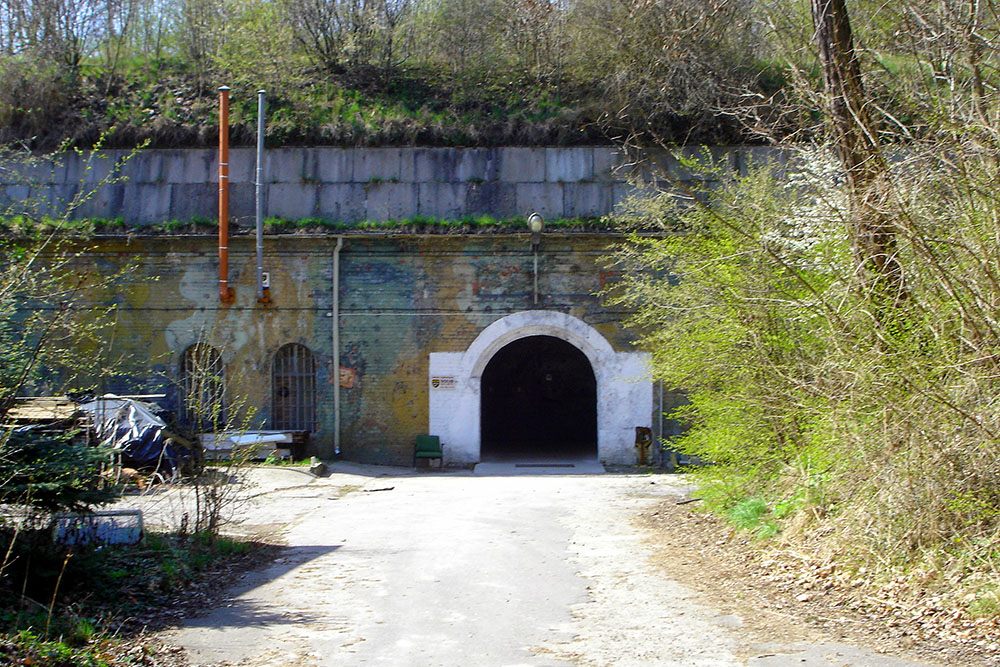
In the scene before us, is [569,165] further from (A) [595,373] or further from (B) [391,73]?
(B) [391,73]

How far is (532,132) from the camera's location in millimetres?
19312

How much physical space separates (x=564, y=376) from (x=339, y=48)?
33.0 ft

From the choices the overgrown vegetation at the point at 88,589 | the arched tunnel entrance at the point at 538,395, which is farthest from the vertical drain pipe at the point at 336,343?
the overgrown vegetation at the point at 88,589

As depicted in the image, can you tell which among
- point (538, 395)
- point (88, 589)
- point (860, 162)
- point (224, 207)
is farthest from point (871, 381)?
point (538, 395)

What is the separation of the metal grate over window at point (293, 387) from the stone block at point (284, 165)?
3.47 metres

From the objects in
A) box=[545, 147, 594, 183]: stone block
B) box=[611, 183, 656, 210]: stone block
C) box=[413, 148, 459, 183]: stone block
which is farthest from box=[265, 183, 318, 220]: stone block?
box=[611, 183, 656, 210]: stone block

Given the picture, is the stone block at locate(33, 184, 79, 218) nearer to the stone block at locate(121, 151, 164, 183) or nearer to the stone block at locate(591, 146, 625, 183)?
the stone block at locate(121, 151, 164, 183)

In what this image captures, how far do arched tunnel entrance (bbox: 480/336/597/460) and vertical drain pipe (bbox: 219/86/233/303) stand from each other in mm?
8086

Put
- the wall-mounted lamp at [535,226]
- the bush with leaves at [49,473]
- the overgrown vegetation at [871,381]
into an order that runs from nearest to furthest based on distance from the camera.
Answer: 1. the bush with leaves at [49,473]
2. the overgrown vegetation at [871,381]
3. the wall-mounted lamp at [535,226]

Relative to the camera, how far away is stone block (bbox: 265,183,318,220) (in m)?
18.7

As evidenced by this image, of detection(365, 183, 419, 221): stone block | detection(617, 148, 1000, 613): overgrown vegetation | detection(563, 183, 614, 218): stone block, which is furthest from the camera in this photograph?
detection(365, 183, 419, 221): stone block

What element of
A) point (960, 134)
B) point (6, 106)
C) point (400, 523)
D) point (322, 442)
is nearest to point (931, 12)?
point (960, 134)

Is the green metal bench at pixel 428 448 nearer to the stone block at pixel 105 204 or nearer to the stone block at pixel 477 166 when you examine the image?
the stone block at pixel 477 166

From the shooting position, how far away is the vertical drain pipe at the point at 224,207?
59.0 feet
